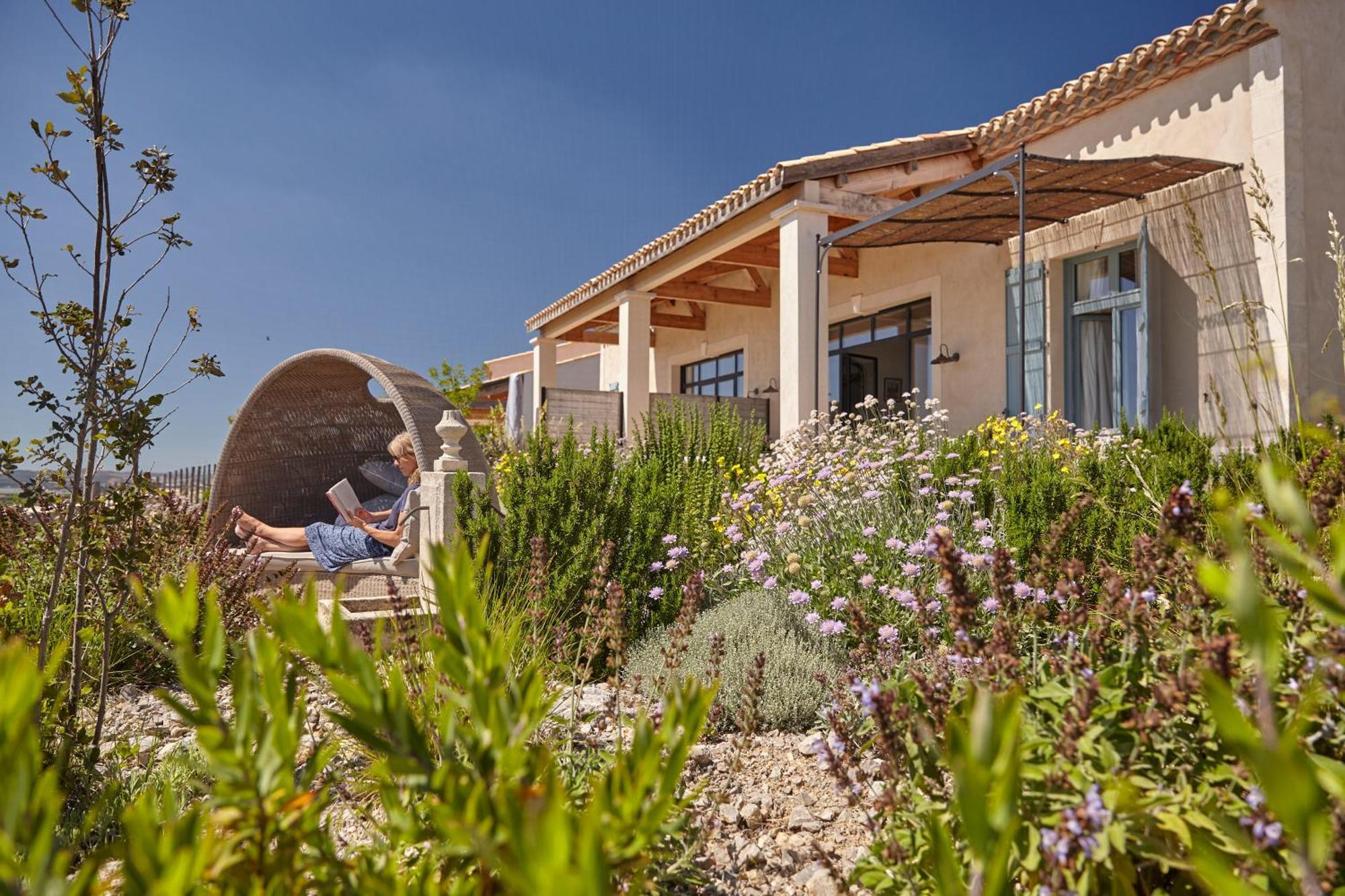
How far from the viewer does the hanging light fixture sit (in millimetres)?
9242

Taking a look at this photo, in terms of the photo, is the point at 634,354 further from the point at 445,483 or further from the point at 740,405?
the point at 445,483

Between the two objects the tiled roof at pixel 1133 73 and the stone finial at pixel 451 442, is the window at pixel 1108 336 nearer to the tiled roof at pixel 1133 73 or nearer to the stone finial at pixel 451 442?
the tiled roof at pixel 1133 73

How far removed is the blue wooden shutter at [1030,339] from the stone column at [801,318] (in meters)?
1.99

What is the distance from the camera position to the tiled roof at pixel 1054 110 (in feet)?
20.5

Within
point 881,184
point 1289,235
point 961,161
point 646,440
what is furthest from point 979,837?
point 961,161

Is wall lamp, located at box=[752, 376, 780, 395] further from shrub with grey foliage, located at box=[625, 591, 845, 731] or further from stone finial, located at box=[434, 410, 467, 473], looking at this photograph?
shrub with grey foliage, located at box=[625, 591, 845, 731]

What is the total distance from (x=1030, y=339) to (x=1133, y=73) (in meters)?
2.58

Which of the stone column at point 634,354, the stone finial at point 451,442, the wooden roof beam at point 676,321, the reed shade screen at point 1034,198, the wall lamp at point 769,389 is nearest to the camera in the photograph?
the stone finial at point 451,442

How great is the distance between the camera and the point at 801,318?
26.1 ft

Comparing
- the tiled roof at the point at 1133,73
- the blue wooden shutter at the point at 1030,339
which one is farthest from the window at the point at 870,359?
the tiled roof at the point at 1133,73

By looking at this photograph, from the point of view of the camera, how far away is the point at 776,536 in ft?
13.3

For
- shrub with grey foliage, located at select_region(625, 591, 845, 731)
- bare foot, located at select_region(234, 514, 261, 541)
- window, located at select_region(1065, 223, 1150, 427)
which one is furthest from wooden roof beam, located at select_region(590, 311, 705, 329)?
shrub with grey foliage, located at select_region(625, 591, 845, 731)

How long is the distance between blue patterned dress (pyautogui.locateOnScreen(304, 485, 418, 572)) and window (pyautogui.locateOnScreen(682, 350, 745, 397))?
7.38 m

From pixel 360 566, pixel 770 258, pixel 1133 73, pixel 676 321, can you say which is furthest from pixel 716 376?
pixel 360 566
